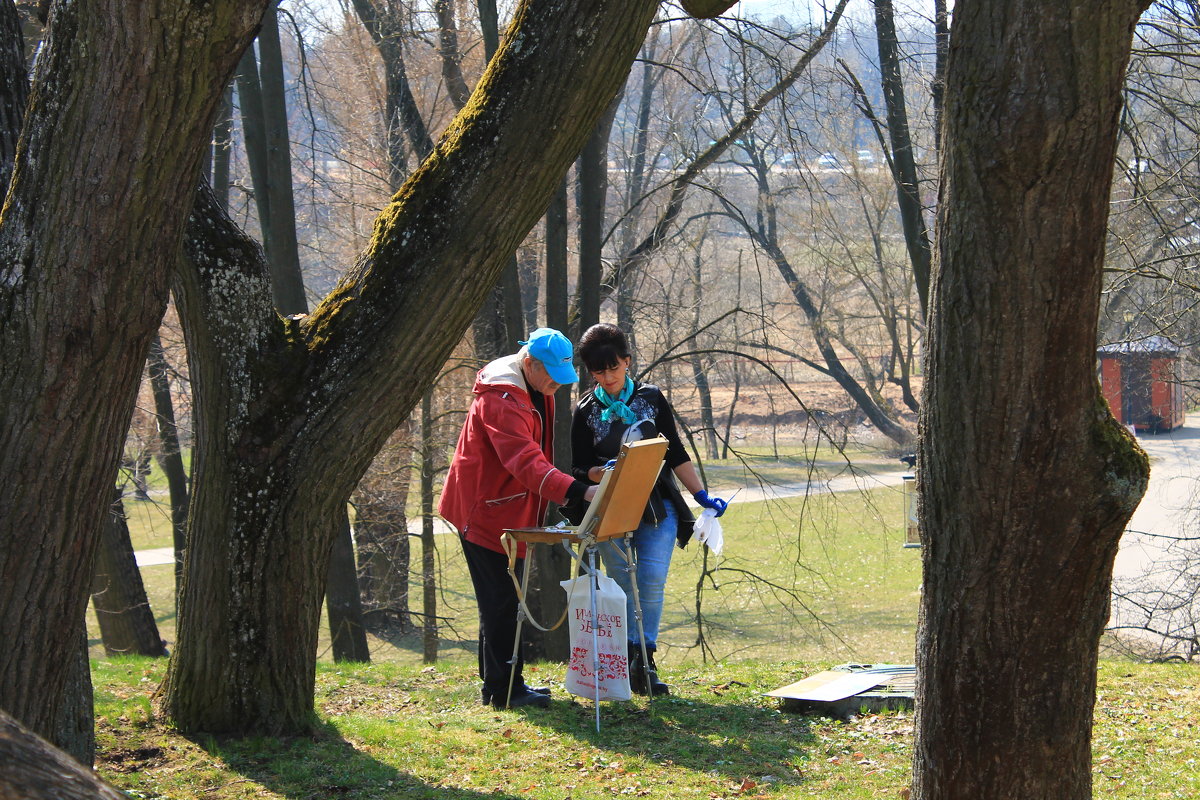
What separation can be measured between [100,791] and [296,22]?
1070 cm

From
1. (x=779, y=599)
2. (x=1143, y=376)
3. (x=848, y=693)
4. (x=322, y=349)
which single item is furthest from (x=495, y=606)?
(x=1143, y=376)

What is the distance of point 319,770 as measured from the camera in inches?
177

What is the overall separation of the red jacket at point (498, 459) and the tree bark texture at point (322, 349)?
63 cm

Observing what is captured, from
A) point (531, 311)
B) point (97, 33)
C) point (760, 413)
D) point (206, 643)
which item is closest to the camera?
point (97, 33)

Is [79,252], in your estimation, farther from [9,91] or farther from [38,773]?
[38,773]

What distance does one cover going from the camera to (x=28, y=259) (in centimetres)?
307

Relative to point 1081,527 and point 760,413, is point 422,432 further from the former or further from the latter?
point 760,413

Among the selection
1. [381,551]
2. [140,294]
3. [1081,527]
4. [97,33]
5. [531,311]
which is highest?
[531,311]

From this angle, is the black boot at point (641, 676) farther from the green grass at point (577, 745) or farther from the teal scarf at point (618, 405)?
the teal scarf at point (618, 405)

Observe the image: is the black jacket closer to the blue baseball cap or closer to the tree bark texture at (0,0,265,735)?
the blue baseball cap

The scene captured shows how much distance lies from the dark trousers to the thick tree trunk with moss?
264 cm

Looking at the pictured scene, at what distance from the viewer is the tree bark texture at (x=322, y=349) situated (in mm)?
4254

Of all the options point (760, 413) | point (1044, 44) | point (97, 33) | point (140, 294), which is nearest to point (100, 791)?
point (140, 294)

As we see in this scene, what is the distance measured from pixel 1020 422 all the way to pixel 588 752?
9.05ft
